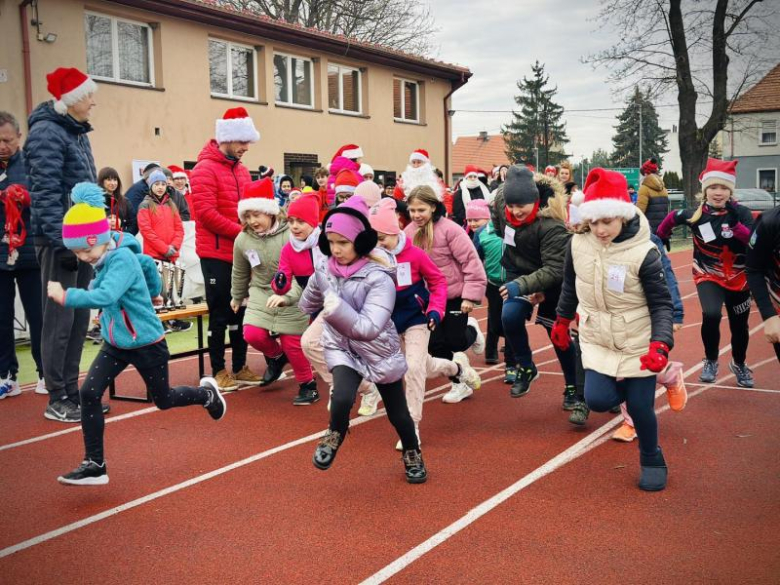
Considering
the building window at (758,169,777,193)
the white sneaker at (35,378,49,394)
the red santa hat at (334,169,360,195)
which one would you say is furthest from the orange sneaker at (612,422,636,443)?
the building window at (758,169,777,193)

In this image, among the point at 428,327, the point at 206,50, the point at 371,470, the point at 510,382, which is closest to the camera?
the point at 371,470

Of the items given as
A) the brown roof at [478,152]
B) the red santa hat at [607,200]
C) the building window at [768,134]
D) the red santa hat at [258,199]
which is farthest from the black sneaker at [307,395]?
the brown roof at [478,152]

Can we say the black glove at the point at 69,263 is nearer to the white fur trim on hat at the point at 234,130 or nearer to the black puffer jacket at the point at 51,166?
the black puffer jacket at the point at 51,166

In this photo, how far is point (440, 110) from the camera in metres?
29.9

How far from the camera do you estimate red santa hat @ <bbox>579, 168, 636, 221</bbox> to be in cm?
515

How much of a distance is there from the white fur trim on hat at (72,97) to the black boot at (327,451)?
3524mm

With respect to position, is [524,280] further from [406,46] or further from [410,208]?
[406,46]

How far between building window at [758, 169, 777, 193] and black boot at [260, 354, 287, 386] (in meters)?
54.0

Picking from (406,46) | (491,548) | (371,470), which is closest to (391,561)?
(491,548)

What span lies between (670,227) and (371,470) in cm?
400

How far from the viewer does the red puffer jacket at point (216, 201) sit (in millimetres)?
7797

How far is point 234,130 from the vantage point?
25.5ft

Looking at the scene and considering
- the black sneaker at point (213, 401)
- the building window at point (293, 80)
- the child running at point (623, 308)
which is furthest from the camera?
the building window at point (293, 80)

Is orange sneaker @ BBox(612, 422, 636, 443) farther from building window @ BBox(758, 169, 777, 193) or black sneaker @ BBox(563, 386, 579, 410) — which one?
building window @ BBox(758, 169, 777, 193)
